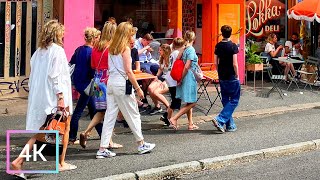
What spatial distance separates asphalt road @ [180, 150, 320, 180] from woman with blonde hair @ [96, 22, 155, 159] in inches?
45.2

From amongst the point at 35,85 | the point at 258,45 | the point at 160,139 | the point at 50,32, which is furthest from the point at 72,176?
the point at 258,45

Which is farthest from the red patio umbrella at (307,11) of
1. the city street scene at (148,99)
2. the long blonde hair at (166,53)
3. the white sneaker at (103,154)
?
the white sneaker at (103,154)

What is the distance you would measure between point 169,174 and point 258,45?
9.73 meters

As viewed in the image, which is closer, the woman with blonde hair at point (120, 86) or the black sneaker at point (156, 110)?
the woman with blonde hair at point (120, 86)

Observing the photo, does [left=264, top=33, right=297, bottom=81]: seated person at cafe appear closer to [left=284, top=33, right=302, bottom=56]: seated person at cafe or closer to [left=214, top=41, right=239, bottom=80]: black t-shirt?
Result: [left=284, top=33, right=302, bottom=56]: seated person at cafe

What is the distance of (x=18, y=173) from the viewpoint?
6164mm

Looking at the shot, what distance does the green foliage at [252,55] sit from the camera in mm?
13547

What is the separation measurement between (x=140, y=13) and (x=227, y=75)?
5187 millimetres

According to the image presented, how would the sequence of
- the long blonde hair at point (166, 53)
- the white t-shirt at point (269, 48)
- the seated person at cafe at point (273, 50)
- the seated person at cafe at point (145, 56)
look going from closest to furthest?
1. the long blonde hair at point (166, 53)
2. the seated person at cafe at point (145, 56)
3. the seated person at cafe at point (273, 50)
4. the white t-shirt at point (269, 48)

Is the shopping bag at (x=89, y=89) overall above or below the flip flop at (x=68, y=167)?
above

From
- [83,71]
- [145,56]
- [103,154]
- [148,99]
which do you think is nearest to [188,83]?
[83,71]

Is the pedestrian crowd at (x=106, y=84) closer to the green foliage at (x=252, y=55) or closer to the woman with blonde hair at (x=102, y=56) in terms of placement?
the woman with blonde hair at (x=102, y=56)

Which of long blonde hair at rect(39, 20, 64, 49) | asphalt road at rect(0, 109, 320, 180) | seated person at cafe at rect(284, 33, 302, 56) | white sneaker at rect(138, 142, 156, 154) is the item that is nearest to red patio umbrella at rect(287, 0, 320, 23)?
seated person at cafe at rect(284, 33, 302, 56)

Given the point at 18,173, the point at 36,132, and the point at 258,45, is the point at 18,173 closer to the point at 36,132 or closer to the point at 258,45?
the point at 36,132
